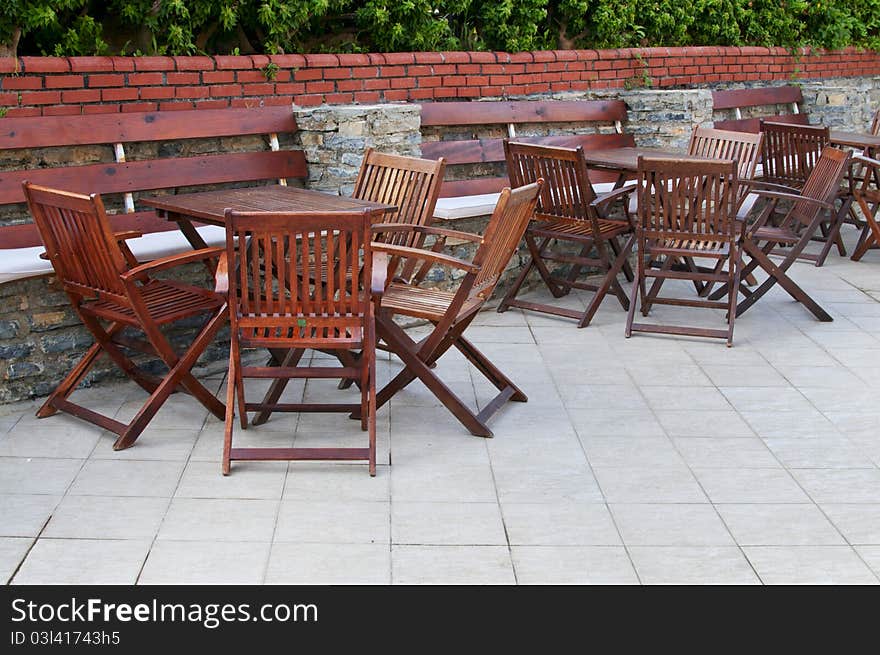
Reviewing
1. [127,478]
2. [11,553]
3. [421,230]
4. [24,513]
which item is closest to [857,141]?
[421,230]

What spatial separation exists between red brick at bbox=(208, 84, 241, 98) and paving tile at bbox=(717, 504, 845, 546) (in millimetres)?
3663

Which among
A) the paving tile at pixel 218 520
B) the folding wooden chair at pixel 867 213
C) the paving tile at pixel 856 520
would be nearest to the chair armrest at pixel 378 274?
the paving tile at pixel 218 520

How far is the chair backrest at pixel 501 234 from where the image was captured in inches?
166

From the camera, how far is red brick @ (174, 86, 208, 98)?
19.2 ft

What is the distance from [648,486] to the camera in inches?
159

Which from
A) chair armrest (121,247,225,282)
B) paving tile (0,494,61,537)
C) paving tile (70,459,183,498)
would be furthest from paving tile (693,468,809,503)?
paving tile (0,494,61,537)

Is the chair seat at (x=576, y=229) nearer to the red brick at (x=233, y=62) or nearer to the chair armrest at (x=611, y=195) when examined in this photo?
the chair armrest at (x=611, y=195)

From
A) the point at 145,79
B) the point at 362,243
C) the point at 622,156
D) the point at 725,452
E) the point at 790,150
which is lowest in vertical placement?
the point at 725,452

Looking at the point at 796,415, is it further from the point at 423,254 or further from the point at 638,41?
the point at 638,41

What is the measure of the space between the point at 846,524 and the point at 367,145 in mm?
3348

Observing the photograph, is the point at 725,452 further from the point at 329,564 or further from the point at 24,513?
the point at 24,513

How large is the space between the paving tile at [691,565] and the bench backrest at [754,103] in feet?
19.2

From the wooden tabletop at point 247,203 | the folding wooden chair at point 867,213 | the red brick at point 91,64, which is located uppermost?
the red brick at point 91,64

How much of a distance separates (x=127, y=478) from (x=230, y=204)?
55.5 inches
